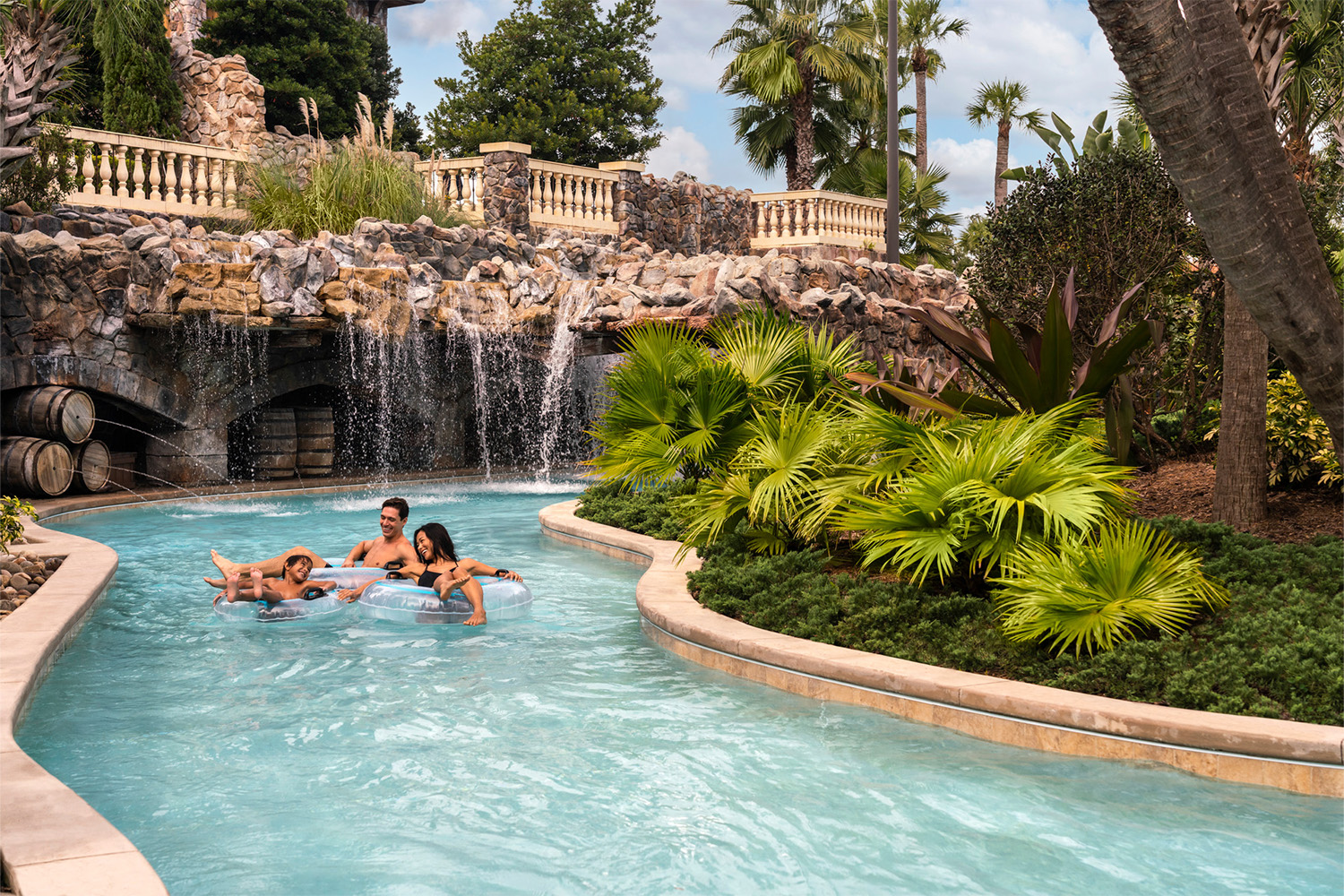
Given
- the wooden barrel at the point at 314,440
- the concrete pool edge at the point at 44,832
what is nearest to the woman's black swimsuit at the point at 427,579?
the concrete pool edge at the point at 44,832

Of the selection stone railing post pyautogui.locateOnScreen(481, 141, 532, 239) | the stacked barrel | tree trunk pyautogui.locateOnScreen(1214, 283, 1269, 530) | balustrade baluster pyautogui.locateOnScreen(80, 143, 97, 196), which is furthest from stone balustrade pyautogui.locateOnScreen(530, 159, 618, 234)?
tree trunk pyautogui.locateOnScreen(1214, 283, 1269, 530)

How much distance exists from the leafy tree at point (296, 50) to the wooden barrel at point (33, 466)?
892 inches

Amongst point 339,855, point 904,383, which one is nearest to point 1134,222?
point 904,383

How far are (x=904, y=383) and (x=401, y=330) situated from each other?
34.7 feet

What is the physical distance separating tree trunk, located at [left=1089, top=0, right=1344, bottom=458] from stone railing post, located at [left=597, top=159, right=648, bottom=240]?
66.2 feet

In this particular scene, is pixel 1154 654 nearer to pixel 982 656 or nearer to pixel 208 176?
pixel 982 656

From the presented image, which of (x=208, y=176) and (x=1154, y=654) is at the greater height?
(x=208, y=176)

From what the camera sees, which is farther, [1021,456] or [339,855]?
[1021,456]

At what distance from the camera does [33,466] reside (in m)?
14.0

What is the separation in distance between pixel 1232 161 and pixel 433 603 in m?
5.95

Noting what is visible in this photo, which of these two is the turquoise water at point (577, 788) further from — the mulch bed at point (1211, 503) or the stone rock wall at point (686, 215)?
the stone rock wall at point (686, 215)

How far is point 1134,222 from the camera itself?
9.47 metres

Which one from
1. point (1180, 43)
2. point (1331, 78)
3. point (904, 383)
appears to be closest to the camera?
point (1180, 43)

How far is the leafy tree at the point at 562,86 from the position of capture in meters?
40.4
